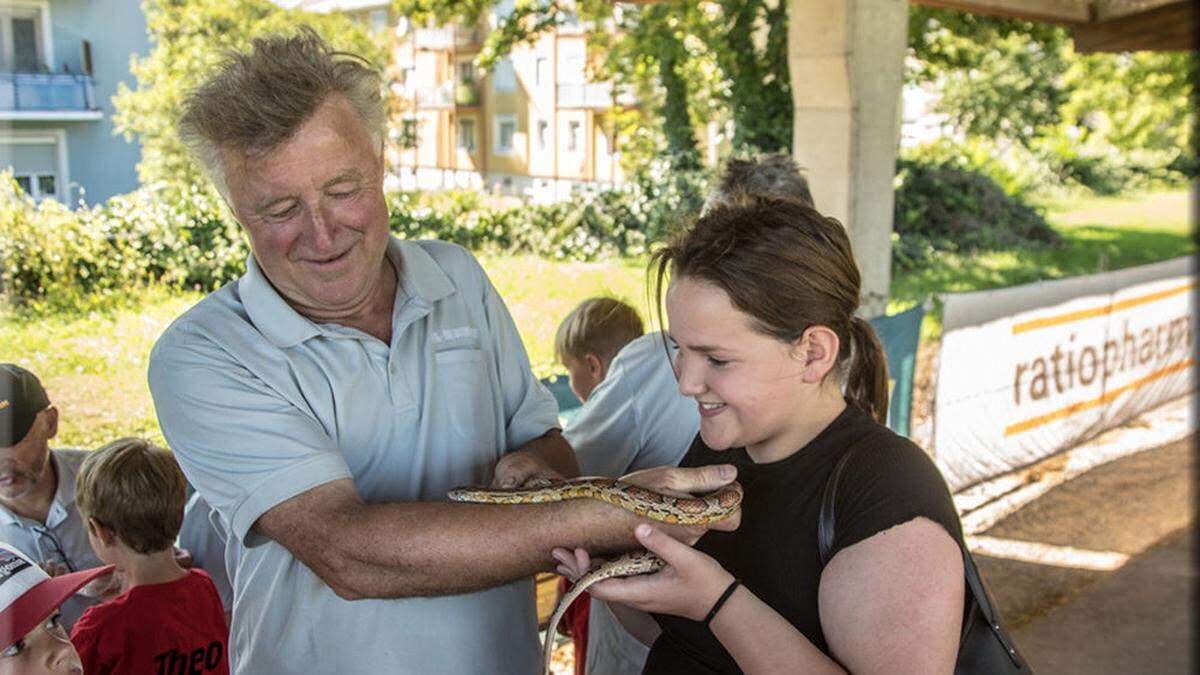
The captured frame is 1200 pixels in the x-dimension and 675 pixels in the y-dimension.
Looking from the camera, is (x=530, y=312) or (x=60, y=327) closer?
(x=60, y=327)

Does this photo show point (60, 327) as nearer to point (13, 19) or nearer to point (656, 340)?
point (13, 19)

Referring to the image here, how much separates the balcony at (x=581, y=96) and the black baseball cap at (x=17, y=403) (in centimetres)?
3006

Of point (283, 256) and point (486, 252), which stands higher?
point (283, 256)

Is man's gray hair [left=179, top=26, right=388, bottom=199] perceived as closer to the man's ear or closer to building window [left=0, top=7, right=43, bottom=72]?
the man's ear

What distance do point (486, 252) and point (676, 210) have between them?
2.89 meters

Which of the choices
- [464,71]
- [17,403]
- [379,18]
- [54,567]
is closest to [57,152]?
[17,403]

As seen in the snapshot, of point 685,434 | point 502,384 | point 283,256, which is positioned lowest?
point 685,434

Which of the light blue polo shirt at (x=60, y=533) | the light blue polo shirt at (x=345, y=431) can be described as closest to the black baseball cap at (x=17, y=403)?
the light blue polo shirt at (x=60, y=533)

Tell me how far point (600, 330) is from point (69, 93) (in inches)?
526

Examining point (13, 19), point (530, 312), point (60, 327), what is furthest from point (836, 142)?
point (13, 19)

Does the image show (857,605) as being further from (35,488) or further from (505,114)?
(505,114)

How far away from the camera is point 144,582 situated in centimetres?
327

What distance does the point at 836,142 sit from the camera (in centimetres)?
816

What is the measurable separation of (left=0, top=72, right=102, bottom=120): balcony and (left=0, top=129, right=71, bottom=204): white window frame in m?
0.23
